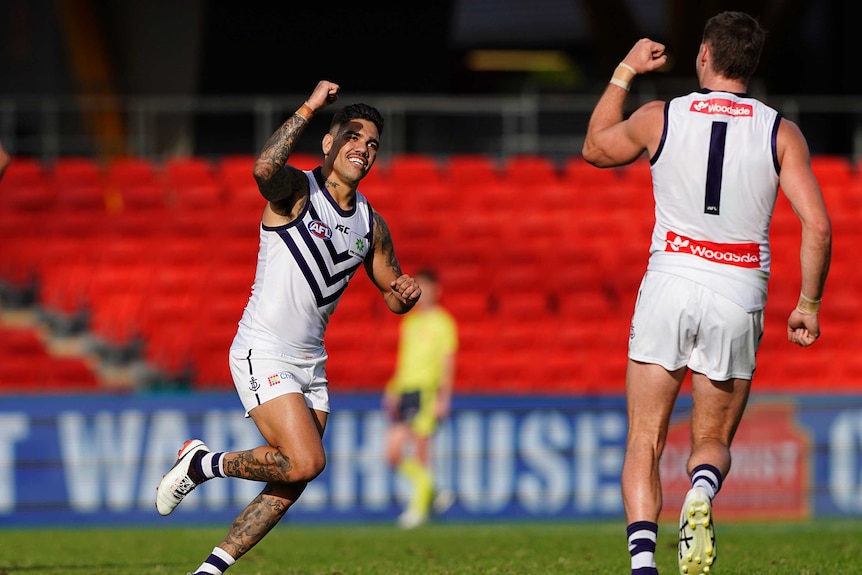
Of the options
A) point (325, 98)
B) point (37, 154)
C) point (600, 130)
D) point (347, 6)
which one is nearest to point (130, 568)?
point (325, 98)

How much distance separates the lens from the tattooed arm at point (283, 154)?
602 cm

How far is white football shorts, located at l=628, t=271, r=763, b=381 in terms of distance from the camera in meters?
5.70

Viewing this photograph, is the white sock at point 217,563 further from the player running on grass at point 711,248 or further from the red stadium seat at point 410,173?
the red stadium seat at point 410,173

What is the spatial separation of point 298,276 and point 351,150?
704mm

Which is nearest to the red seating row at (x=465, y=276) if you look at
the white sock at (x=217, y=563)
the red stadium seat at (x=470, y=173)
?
the red stadium seat at (x=470, y=173)

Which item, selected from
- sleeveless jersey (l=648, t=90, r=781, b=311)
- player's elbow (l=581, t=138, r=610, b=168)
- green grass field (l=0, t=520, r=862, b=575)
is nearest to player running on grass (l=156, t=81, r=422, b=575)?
player's elbow (l=581, t=138, r=610, b=168)

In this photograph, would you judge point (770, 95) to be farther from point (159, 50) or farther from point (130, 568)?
point (130, 568)

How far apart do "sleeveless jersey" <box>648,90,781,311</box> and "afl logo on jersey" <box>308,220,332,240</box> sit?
1.68m

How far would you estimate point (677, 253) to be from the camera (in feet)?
19.0

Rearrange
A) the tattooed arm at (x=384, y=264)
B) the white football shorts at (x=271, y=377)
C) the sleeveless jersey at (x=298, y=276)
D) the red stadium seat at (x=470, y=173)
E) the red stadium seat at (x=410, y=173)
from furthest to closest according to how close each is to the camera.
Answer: the red stadium seat at (x=470, y=173) → the red stadium seat at (x=410, y=173) → the tattooed arm at (x=384, y=264) → the sleeveless jersey at (x=298, y=276) → the white football shorts at (x=271, y=377)

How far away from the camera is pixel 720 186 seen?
5.70 metres

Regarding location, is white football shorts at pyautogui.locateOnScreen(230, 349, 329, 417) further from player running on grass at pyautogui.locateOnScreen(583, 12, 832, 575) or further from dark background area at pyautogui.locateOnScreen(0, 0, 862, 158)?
dark background area at pyautogui.locateOnScreen(0, 0, 862, 158)

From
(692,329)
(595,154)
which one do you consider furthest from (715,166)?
(692,329)

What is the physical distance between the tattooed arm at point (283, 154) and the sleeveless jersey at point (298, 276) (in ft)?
0.53
